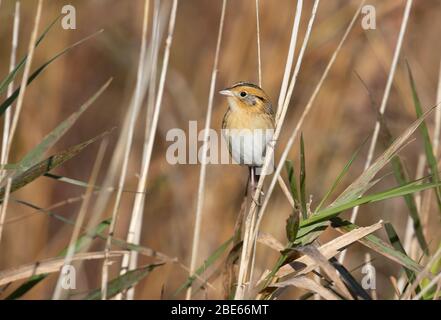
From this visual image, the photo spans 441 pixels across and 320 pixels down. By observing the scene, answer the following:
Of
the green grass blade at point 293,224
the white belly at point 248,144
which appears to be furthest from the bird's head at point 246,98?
the green grass blade at point 293,224

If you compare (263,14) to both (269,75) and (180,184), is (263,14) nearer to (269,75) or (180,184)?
(269,75)

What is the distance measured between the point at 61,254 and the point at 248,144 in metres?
0.93

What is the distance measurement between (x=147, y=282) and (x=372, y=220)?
59.5 inches

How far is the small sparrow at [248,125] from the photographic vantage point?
2.93 metres

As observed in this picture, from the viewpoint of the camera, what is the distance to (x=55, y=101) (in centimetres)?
464

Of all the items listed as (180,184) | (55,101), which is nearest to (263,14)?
(180,184)

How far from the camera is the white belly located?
9.55 ft

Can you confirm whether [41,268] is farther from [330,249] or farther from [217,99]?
[217,99]

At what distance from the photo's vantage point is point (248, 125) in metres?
3.08

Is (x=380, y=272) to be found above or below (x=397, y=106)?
below

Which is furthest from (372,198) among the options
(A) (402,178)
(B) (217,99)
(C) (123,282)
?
(B) (217,99)

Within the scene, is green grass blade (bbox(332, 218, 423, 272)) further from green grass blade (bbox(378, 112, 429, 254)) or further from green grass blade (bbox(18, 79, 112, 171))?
green grass blade (bbox(18, 79, 112, 171))

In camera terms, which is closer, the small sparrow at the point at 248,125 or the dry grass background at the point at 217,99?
the small sparrow at the point at 248,125

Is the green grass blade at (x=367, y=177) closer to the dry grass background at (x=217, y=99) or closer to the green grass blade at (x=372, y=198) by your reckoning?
the green grass blade at (x=372, y=198)
